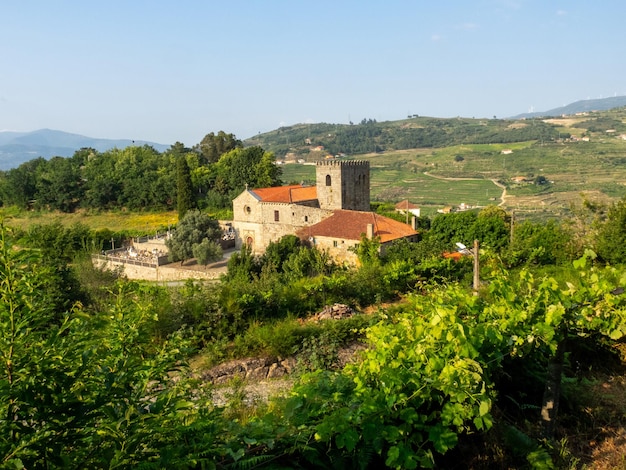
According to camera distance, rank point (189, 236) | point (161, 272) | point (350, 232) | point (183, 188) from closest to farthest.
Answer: point (350, 232) < point (161, 272) < point (189, 236) < point (183, 188)

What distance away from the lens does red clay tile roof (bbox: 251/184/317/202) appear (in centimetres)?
3572

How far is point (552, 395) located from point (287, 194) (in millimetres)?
32421

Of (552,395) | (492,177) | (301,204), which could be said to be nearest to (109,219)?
(301,204)

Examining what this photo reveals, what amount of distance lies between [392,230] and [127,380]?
81.6 feet

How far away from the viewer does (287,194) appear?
36250 mm

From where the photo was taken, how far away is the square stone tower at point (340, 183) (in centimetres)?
3569

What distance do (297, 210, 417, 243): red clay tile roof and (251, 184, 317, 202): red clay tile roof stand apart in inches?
235

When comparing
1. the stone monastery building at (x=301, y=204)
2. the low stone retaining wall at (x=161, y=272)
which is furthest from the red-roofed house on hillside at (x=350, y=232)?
the low stone retaining wall at (x=161, y=272)

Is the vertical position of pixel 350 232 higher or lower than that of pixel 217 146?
lower

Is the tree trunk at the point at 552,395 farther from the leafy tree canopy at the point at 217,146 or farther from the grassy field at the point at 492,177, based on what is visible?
the leafy tree canopy at the point at 217,146

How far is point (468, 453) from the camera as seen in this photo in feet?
13.1

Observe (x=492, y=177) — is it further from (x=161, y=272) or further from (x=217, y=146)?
(x=161, y=272)

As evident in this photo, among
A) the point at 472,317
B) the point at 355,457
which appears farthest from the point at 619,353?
the point at 355,457

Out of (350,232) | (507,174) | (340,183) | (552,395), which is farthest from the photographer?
(507,174)
